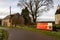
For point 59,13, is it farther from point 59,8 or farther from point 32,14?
point 32,14

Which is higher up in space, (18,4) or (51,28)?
(18,4)

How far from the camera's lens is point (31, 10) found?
7962 cm

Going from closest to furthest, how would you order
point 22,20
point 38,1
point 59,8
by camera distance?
1. point 38,1
2. point 59,8
3. point 22,20

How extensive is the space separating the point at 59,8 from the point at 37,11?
10680 mm

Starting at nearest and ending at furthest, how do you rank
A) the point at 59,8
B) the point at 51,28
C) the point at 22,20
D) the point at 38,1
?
the point at 51,28, the point at 38,1, the point at 59,8, the point at 22,20

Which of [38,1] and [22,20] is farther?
A: [22,20]

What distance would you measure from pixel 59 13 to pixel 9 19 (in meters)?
30.7

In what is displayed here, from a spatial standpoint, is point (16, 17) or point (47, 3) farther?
point (16, 17)

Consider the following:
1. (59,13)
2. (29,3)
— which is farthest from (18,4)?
(59,13)

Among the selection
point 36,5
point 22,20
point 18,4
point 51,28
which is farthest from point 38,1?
point 51,28

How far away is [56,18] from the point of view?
81.8m

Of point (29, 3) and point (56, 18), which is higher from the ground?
point (29, 3)

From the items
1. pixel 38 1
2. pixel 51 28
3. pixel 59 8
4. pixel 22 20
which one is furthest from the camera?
pixel 22 20

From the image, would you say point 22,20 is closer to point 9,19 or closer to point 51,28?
point 9,19
